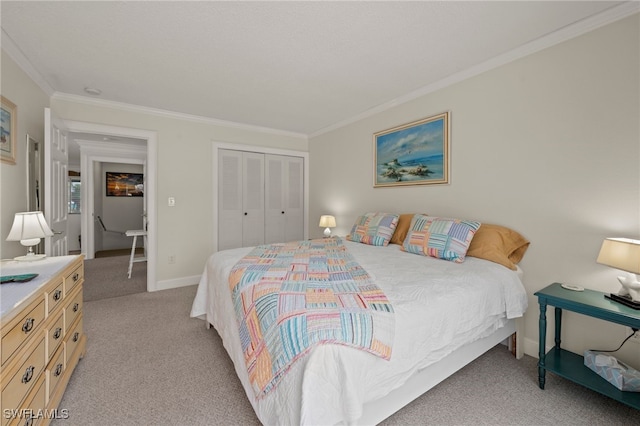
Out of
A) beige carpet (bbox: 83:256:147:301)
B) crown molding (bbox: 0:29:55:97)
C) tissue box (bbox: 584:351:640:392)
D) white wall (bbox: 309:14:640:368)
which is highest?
crown molding (bbox: 0:29:55:97)

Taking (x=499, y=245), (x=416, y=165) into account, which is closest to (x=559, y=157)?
(x=499, y=245)

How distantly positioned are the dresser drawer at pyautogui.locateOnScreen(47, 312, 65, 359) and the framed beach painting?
3.17 meters

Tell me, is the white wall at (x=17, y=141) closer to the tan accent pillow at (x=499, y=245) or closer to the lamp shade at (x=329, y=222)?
the lamp shade at (x=329, y=222)

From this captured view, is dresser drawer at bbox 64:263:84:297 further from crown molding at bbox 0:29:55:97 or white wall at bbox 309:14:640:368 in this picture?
white wall at bbox 309:14:640:368

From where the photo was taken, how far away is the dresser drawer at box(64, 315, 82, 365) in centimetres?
171

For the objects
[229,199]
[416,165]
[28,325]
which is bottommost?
[28,325]

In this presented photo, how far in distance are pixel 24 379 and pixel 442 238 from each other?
103 inches

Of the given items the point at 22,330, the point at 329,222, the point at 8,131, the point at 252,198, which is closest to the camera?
the point at 22,330

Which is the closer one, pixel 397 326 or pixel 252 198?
pixel 397 326

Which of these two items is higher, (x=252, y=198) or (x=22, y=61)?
(x=22, y=61)

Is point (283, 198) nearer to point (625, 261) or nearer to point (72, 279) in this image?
point (72, 279)

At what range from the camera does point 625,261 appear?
1.50 metres

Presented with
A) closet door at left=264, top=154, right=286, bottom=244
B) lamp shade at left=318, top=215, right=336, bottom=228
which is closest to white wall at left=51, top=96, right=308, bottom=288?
closet door at left=264, top=154, right=286, bottom=244

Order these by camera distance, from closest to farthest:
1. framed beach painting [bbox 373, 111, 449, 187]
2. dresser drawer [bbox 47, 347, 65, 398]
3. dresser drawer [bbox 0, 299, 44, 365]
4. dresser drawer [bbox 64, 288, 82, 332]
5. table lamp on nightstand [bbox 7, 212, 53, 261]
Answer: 1. dresser drawer [bbox 0, 299, 44, 365]
2. dresser drawer [bbox 47, 347, 65, 398]
3. dresser drawer [bbox 64, 288, 82, 332]
4. table lamp on nightstand [bbox 7, 212, 53, 261]
5. framed beach painting [bbox 373, 111, 449, 187]
